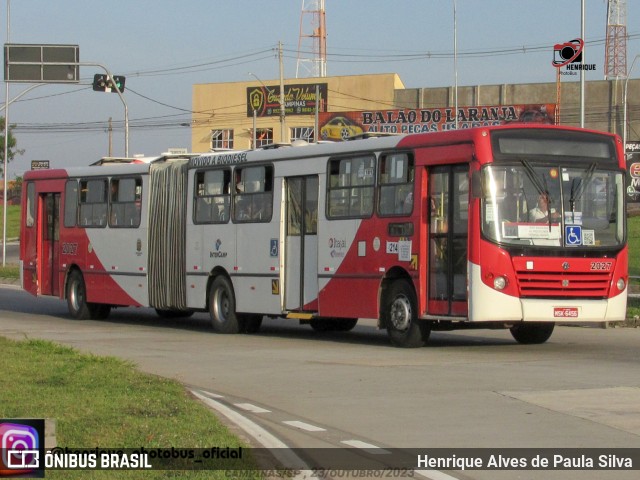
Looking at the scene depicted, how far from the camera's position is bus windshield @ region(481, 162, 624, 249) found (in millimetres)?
17469

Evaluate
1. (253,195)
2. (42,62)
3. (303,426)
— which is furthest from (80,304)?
(303,426)

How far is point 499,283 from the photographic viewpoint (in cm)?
1733

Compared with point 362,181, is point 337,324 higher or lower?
lower

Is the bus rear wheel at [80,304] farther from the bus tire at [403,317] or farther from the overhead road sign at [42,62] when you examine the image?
the overhead road sign at [42,62]

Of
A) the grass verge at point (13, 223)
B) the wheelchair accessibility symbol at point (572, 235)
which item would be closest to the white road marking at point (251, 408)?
the wheelchair accessibility symbol at point (572, 235)

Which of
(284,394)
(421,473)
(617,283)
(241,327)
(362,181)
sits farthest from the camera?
(241,327)

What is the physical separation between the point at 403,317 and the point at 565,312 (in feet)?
8.10

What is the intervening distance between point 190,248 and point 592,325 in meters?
7.95

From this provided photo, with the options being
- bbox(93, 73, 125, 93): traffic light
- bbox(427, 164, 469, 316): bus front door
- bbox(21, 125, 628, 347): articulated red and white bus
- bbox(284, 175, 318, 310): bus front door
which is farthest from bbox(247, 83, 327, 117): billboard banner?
bbox(427, 164, 469, 316): bus front door

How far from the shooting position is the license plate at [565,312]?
17625 millimetres

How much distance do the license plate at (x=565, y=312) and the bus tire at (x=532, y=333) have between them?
1822mm

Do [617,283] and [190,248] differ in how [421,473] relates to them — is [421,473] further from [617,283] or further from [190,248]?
[190,248]

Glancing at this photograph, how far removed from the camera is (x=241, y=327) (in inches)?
901

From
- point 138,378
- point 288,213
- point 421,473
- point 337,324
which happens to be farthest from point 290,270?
point 421,473
